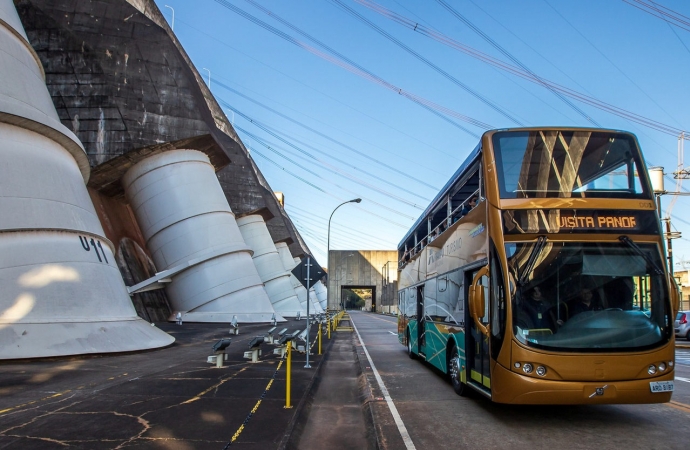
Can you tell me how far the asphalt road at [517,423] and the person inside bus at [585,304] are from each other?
1.69 meters

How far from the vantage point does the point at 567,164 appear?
752 cm

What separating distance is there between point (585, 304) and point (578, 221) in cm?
117

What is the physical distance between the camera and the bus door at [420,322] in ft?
45.7

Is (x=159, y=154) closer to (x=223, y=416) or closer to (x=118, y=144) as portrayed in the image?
(x=118, y=144)

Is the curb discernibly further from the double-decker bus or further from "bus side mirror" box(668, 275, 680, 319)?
"bus side mirror" box(668, 275, 680, 319)

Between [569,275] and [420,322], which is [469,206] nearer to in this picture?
[569,275]

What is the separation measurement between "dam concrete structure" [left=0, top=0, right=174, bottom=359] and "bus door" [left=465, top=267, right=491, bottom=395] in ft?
35.6

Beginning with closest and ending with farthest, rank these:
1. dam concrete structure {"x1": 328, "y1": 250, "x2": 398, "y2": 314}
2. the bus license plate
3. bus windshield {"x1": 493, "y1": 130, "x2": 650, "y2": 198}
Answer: the bus license plate < bus windshield {"x1": 493, "y1": 130, "x2": 650, "y2": 198} < dam concrete structure {"x1": 328, "y1": 250, "x2": 398, "y2": 314}

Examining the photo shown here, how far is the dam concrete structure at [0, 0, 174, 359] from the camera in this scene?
43.8ft

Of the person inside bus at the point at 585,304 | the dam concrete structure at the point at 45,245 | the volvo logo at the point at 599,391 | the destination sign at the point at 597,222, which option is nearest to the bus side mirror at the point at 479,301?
the person inside bus at the point at 585,304

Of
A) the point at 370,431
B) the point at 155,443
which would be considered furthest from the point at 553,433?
the point at 155,443

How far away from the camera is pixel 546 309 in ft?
22.4

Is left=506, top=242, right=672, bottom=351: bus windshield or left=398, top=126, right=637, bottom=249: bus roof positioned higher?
left=398, top=126, right=637, bottom=249: bus roof

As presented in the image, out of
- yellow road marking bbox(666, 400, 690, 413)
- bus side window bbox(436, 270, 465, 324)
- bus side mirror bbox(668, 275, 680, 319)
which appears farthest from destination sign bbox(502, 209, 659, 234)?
yellow road marking bbox(666, 400, 690, 413)
